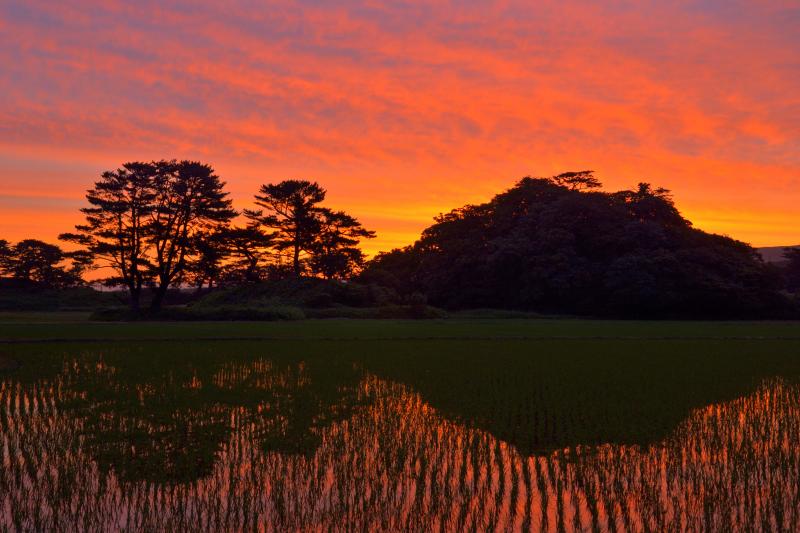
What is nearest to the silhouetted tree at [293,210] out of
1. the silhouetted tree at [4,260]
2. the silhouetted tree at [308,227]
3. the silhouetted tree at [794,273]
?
the silhouetted tree at [308,227]

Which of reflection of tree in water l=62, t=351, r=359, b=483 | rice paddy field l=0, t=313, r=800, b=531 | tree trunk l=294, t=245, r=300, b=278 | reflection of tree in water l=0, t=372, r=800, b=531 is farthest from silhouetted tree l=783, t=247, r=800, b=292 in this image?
reflection of tree in water l=0, t=372, r=800, b=531

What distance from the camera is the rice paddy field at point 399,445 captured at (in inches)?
264

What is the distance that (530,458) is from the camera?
29.3 feet

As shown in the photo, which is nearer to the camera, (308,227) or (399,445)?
(399,445)

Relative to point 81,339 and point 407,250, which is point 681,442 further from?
point 407,250

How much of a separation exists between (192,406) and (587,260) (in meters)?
51.4

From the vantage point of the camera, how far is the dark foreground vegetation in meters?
51.2

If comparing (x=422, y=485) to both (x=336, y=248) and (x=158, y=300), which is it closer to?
(x=158, y=300)

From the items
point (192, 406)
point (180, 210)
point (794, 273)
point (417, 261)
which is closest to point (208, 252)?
point (180, 210)

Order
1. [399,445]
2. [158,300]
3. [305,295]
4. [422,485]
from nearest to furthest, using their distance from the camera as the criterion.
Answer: [422,485]
[399,445]
[158,300]
[305,295]

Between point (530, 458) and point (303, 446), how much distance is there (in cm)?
338

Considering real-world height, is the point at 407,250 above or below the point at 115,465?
above

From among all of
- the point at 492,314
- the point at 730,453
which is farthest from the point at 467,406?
the point at 492,314

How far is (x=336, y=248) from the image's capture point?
2736 inches
